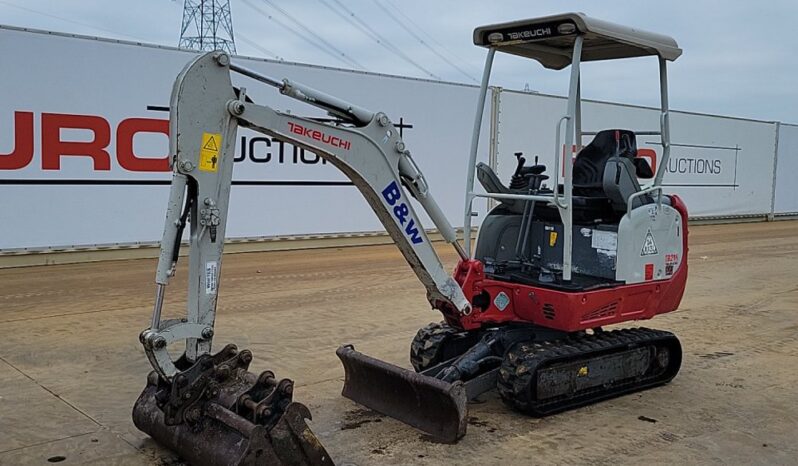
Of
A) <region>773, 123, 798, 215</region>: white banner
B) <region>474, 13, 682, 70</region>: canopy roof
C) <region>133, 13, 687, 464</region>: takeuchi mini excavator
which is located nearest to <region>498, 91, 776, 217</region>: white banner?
<region>773, 123, 798, 215</region>: white banner

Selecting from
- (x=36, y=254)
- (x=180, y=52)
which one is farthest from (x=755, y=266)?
(x=36, y=254)

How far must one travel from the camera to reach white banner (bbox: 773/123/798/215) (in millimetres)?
23291

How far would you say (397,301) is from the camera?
9.54 metres

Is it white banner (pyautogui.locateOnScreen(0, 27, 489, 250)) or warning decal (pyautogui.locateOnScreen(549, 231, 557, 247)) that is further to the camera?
white banner (pyautogui.locateOnScreen(0, 27, 489, 250))

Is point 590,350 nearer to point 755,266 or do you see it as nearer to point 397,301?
point 397,301

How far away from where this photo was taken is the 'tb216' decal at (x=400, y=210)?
505cm

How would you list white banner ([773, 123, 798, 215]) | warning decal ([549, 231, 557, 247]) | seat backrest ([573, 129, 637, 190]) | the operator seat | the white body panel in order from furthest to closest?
white banner ([773, 123, 798, 215])
seat backrest ([573, 129, 637, 190])
warning decal ([549, 231, 557, 247])
the operator seat
the white body panel

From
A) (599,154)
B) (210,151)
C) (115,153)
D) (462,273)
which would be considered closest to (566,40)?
(599,154)

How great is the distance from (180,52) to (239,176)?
2101mm

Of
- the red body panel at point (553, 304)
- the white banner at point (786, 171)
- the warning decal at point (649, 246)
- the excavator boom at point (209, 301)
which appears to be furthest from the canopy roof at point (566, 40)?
the white banner at point (786, 171)

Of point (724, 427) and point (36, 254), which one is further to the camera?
point (36, 254)

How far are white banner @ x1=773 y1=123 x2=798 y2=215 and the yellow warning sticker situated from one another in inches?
869

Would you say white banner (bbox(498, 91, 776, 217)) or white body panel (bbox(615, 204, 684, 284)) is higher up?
white banner (bbox(498, 91, 776, 217))

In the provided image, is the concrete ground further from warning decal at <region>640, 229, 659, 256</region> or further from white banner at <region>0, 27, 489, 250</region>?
warning decal at <region>640, 229, 659, 256</region>
